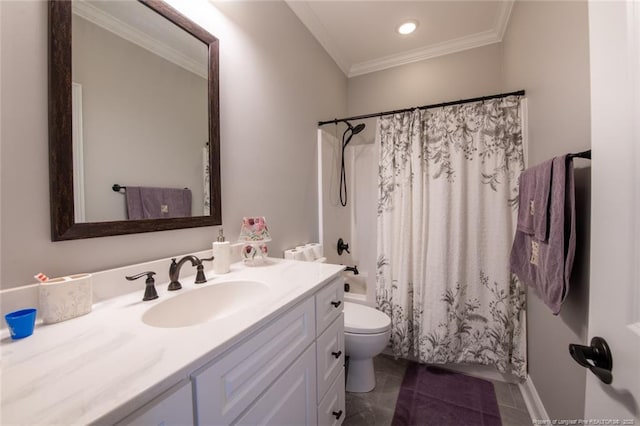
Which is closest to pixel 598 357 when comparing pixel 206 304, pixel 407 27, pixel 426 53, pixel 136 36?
pixel 206 304

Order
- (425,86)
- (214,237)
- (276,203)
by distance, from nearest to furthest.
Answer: (214,237) < (276,203) < (425,86)

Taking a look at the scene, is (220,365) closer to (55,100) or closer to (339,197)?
(55,100)

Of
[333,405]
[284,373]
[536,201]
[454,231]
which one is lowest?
[333,405]

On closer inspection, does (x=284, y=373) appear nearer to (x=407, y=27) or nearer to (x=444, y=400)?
(x=444, y=400)

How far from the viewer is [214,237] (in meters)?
1.19

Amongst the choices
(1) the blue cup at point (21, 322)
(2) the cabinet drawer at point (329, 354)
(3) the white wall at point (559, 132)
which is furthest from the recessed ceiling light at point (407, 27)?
(1) the blue cup at point (21, 322)

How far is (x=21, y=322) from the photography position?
23.0 inches

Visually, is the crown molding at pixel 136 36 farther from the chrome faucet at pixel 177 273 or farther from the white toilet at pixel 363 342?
the white toilet at pixel 363 342

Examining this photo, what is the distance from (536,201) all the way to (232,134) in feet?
4.70

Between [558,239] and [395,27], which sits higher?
[395,27]

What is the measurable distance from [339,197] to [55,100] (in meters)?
1.90

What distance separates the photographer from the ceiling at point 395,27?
174 cm

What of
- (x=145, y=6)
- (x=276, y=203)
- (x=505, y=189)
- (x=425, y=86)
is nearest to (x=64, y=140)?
(x=145, y=6)

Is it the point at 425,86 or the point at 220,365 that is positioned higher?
the point at 425,86
